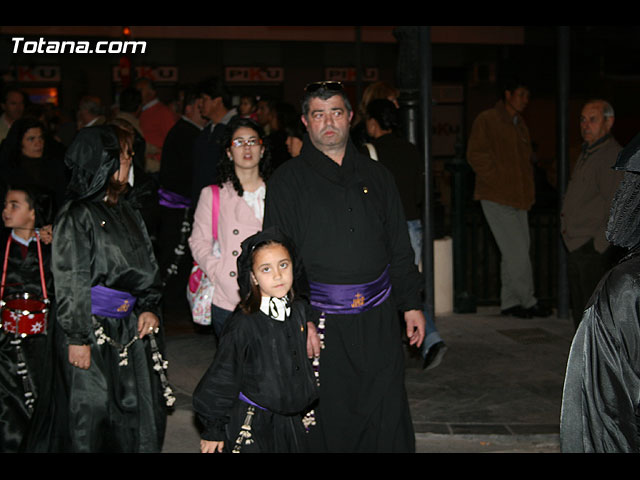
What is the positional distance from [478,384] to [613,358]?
4610mm

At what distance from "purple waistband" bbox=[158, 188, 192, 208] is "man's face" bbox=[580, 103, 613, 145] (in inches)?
166

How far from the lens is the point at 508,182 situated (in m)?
9.22

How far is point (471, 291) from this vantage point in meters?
9.75

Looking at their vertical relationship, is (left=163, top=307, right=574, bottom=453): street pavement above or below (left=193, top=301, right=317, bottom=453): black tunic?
below

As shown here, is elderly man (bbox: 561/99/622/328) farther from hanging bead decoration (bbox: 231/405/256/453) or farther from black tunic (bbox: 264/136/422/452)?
hanging bead decoration (bbox: 231/405/256/453)

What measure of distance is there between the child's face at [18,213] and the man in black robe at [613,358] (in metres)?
4.28

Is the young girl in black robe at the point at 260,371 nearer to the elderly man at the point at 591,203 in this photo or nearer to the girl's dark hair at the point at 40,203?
the girl's dark hair at the point at 40,203

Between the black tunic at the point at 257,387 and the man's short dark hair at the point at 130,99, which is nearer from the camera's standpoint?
the black tunic at the point at 257,387

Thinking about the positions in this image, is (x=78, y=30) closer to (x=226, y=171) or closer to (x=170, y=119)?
(x=170, y=119)

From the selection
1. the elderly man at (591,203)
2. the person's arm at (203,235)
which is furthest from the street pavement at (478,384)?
the person's arm at (203,235)

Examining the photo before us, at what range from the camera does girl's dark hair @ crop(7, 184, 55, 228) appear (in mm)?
6047

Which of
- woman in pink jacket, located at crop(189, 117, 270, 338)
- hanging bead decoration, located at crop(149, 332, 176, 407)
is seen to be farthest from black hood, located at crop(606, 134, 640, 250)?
woman in pink jacket, located at crop(189, 117, 270, 338)

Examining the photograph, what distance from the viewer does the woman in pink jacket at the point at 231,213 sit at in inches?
225
